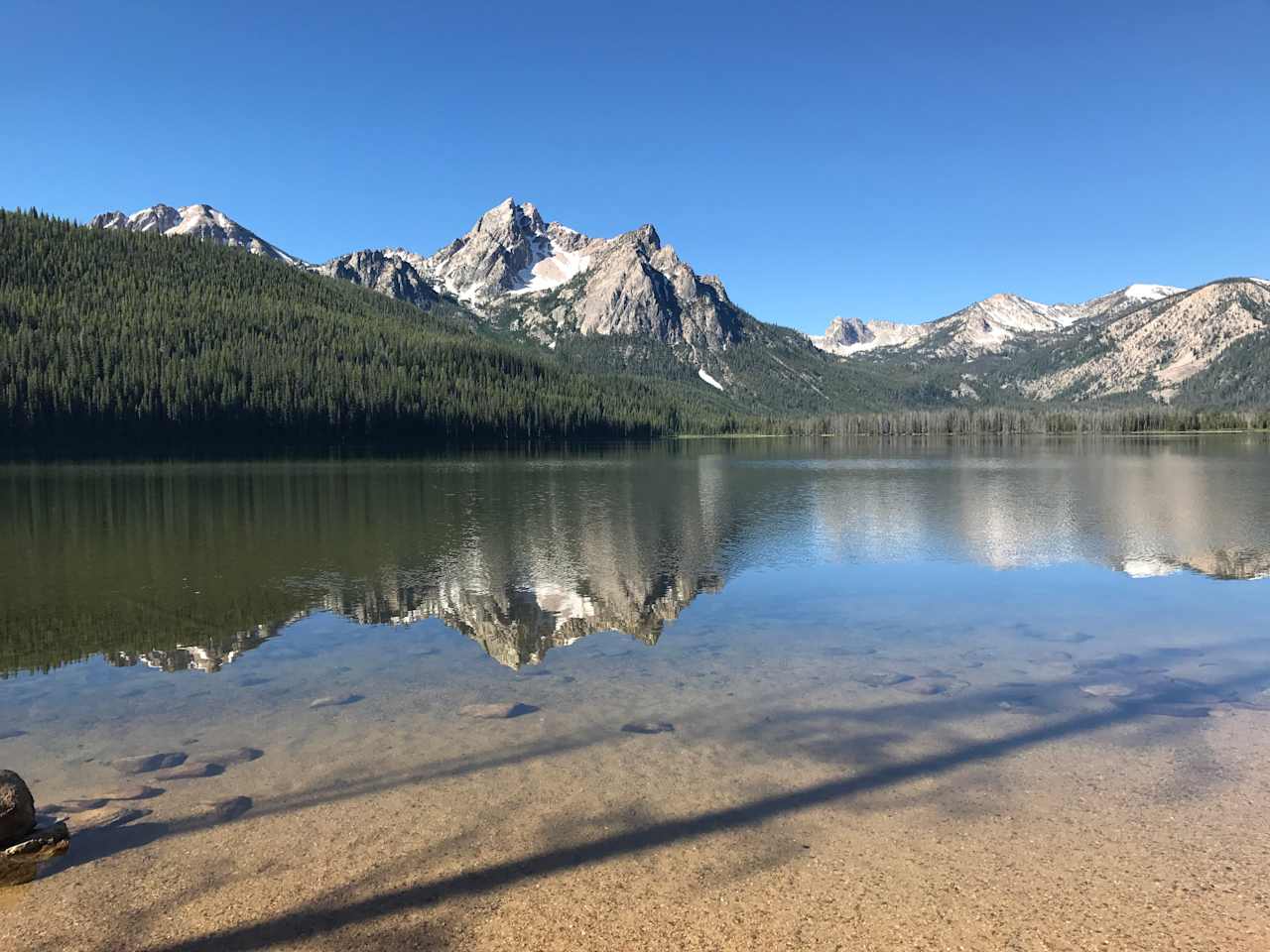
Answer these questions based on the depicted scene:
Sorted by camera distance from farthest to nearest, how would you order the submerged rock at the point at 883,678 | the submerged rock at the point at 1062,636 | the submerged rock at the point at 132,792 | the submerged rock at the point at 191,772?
the submerged rock at the point at 1062,636 < the submerged rock at the point at 883,678 < the submerged rock at the point at 191,772 < the submerged rock at the point at 132,792

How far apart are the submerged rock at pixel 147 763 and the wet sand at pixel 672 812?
35 cm

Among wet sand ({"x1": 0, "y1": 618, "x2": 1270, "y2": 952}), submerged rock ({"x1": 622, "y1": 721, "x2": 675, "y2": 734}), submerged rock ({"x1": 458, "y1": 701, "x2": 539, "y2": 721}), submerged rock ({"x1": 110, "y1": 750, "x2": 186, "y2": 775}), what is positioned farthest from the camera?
submerged rock ({"x1": 458, "y1": 701, "x2": 539, "y2": 721})

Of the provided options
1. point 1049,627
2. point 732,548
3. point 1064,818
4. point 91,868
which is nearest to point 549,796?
point 91,868

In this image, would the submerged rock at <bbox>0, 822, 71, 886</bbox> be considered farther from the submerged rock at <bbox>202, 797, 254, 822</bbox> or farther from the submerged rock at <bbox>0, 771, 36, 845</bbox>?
the submerged rock at <bbox>202, 797, 254, 822</bbox>

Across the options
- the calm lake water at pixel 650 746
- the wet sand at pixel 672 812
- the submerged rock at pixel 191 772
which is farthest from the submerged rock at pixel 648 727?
the submerged rock at pixel 191 772

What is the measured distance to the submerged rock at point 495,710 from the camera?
1695cm

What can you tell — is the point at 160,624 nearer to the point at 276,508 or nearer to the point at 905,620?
the point at 905,620

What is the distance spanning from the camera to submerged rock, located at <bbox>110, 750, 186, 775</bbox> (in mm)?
14258

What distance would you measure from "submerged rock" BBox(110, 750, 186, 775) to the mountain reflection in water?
686cm

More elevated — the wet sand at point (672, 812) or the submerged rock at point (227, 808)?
the submerged rock at point (227, 808)

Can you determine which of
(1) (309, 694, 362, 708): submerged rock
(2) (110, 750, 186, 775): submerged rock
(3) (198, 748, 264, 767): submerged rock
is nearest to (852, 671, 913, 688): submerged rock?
(1) (309, 694, 362, 708): submerged rock

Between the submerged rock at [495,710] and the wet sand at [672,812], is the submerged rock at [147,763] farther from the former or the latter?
the submerged rock at [495,710]

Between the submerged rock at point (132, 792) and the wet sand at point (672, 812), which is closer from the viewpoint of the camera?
the wet sand at point (672, 812)

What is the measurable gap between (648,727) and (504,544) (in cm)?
2708
